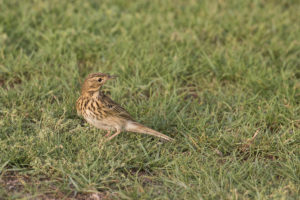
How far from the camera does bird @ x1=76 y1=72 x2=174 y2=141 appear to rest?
561cm

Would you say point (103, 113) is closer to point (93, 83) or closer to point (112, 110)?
point (112, 110)

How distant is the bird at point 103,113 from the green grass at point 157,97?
149 mm

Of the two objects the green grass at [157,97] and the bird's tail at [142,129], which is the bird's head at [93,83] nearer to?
the green grass at [157,97]

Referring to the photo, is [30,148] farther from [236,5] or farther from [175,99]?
[236,5]

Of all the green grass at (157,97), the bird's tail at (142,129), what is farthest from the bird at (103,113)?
the green grass at (157,97)

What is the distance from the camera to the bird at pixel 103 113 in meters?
5.61

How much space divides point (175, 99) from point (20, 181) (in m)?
2.47

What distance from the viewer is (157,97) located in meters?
6.71

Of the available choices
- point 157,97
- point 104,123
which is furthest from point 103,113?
point 157,97

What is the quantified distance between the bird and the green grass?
0.15 metres

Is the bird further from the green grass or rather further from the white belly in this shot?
the green grass

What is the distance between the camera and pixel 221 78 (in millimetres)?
7418

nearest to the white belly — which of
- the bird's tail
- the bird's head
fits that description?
the bird's tail

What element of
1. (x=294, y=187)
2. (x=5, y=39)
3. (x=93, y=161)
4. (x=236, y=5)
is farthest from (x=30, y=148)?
(x=236, y=5)
